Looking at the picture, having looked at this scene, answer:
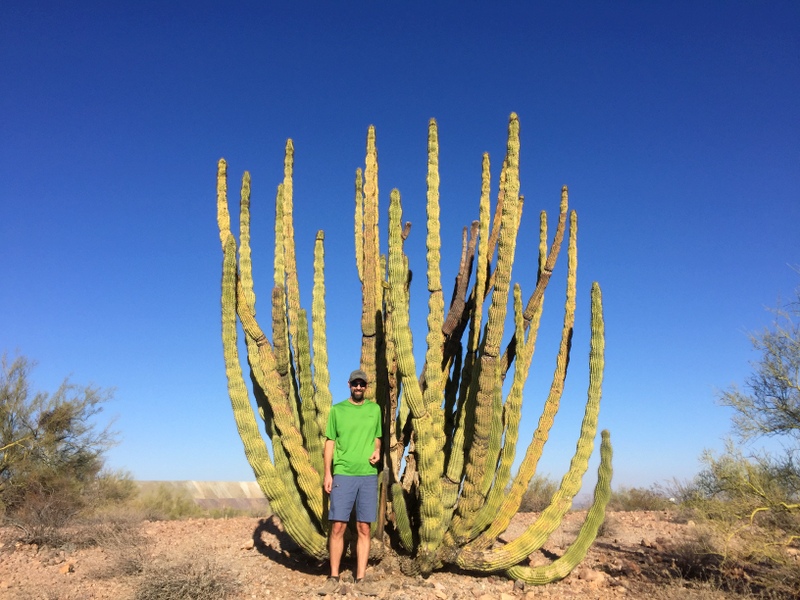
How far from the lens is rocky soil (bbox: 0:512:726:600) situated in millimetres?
6109

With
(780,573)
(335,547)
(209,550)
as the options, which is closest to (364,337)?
(335,547)

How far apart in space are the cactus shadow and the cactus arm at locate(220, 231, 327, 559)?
2.19 feet

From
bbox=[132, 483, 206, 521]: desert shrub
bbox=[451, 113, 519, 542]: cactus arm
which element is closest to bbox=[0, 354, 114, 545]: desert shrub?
bbox=[132, 483, 206, 521]: desert shrub

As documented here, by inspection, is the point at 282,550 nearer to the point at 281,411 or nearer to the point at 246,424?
the point at 281,411

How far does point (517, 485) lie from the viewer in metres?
6.98

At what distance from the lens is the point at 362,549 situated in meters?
6.21

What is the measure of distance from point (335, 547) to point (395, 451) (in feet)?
4.00

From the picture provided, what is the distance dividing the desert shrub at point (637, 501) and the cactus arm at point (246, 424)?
9589mm

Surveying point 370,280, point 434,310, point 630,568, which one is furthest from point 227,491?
point 434,310

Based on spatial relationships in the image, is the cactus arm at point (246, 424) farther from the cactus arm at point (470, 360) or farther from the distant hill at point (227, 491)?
the distant hill at point (227, 491)

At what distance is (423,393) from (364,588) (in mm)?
1905

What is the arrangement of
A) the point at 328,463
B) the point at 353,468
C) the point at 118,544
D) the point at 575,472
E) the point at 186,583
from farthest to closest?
the point at 118,544 < the point at 575,472 < the point at 328,463 < the point at 353,468 < the point at 186,583

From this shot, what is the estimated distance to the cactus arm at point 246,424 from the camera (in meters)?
6.34

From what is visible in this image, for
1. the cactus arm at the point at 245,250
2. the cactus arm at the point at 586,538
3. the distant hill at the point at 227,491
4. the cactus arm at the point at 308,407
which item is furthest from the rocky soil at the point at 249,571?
the distant hill at the point at 227,491
